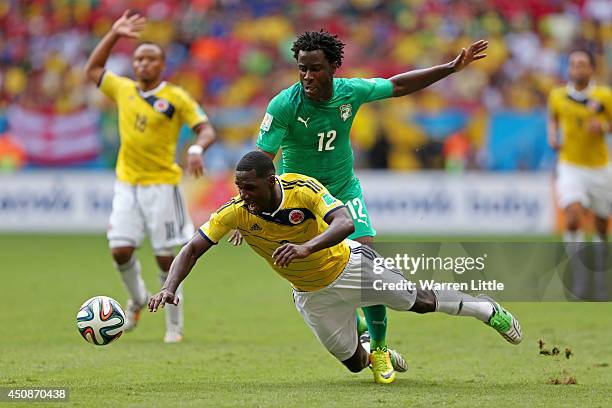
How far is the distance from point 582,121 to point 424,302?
7079 millimetres

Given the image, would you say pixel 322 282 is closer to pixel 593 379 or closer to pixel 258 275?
pixel 593 379

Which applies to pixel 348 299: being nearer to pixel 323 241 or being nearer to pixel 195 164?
pixel 323 241

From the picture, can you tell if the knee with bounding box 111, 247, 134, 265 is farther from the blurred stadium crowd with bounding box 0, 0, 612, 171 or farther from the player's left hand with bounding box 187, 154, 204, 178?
the blurred stadium crowd with bounding box 0, 0, 612, 171

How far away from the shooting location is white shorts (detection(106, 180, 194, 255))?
35.5 feet

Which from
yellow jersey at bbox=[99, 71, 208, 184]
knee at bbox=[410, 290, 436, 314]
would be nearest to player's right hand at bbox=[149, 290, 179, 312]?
knee at bbox=[410, 290, 436, 314]

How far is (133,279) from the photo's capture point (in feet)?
35.9

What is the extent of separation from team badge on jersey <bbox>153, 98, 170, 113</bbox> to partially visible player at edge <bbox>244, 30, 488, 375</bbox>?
264cm

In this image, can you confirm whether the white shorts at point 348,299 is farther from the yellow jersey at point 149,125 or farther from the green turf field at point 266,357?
the yellow jersey at point 149,125

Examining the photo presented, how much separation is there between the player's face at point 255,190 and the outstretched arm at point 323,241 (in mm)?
404

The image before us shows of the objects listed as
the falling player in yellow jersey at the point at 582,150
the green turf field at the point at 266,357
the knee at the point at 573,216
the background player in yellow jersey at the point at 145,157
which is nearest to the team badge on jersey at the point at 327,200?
the green turf field at the point at 266,357

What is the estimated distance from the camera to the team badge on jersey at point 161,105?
35.9 ft

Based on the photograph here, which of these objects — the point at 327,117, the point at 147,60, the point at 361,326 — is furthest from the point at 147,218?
the point at 327,117

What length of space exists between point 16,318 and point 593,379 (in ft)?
21.2

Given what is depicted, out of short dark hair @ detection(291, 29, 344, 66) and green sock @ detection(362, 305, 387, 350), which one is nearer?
short dark hair @ detection(291, 29, 344, 66)
